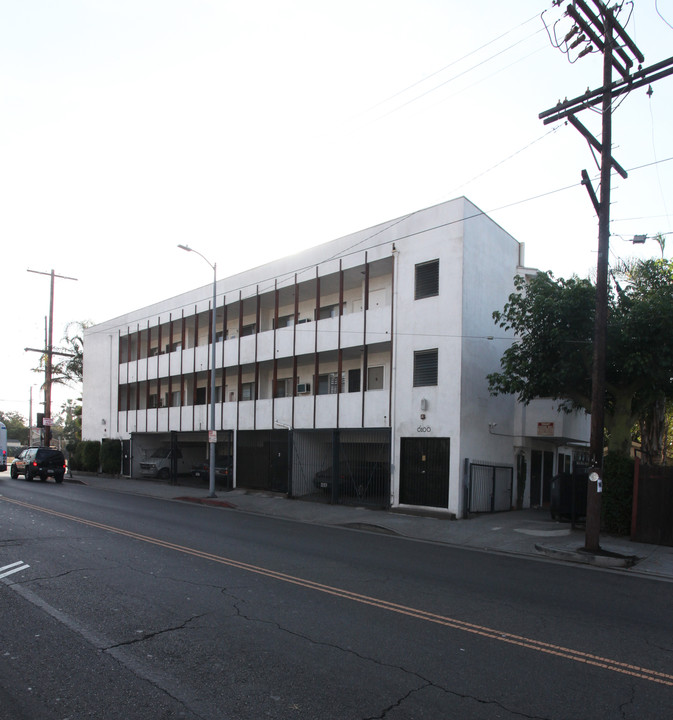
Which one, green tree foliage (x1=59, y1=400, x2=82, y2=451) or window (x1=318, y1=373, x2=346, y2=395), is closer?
window (x1=318, y1=373, x2=346, y2=395)

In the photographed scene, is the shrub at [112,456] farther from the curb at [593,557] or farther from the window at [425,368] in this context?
the curb at [593,557]

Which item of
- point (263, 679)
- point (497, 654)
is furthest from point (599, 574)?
point (263, 679)

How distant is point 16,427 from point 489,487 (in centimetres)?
12371

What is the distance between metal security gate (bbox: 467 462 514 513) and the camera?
1981cm

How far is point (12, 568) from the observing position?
8.96m

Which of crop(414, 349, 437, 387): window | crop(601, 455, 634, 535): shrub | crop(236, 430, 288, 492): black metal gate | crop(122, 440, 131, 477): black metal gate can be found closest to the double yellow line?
crop(601, 455, 634, 535): shrub

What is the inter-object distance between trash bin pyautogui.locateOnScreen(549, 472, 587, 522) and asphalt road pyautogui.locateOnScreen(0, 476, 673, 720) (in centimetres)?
678

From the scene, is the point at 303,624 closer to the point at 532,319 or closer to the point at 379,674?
the point at 379,674

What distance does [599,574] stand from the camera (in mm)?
11328

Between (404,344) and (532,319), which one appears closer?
(532,319)

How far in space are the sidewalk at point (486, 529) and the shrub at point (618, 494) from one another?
0.50 meters

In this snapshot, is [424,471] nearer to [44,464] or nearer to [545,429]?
[545,429]

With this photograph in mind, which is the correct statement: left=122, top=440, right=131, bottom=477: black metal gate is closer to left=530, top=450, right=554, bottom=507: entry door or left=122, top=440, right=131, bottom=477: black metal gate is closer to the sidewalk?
the sidewalk

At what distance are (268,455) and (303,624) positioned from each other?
2048cm
